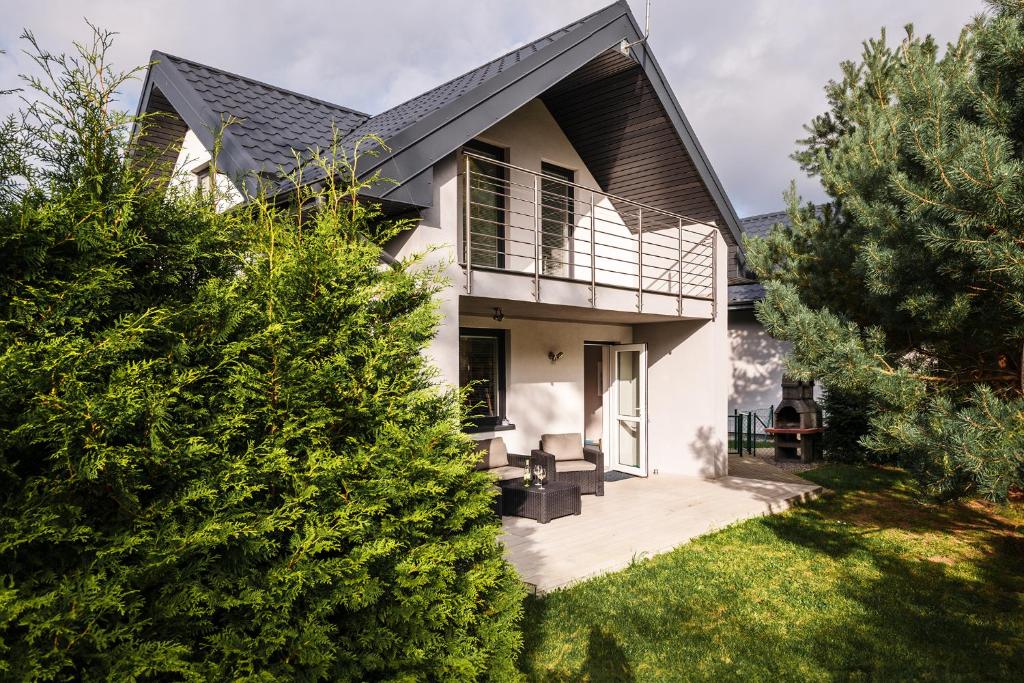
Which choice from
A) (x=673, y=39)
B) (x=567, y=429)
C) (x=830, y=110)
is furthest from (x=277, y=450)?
(x=673, y=39)

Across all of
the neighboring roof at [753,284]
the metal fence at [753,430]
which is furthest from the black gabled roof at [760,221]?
the metal fence at [753,430]

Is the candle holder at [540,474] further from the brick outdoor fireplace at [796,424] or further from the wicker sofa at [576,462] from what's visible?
the brick outdoor fireplace at [796,424]

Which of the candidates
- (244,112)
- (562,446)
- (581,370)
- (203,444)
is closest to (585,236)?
(581,370)

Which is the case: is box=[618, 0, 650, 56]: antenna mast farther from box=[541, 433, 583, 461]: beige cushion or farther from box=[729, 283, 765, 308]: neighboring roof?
box=[729, 283, 765, 308]: neighboring roof

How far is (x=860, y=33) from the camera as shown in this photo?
11.1 m

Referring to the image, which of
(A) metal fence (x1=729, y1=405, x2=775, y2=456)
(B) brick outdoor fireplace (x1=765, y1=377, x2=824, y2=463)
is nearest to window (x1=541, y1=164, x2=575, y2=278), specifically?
(B) brick outdoor fireplace (x1=765, y1=377, x2=824, y2=463)

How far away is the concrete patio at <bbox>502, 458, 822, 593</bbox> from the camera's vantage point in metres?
6.13

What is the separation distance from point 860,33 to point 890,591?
33.4 feet

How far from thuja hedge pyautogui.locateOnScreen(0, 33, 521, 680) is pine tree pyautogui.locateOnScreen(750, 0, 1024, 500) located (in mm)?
4279

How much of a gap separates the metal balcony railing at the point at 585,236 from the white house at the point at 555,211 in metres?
0.04

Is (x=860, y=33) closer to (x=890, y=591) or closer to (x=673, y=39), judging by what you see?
(x=890, y=591)

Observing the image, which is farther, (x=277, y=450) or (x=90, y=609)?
(x=277, y=450)

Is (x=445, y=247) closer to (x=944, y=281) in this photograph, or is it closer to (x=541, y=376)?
(x=541, y=376)

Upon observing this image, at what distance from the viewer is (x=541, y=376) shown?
34.6ft
